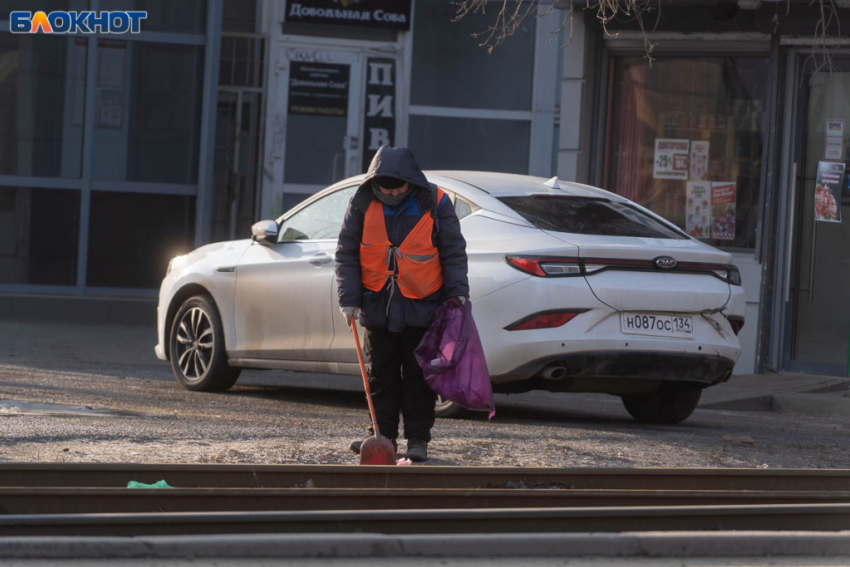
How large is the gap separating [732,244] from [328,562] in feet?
Result: 29.9

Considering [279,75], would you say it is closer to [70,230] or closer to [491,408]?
[70,230]

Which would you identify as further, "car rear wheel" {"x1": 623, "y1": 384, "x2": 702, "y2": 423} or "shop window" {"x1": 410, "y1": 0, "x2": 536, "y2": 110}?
"shop window" {"x1": 410, "y1": 0, "x2": 536, "y2": 110}

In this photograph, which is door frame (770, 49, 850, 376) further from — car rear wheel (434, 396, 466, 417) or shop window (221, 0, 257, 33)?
shop window (221, 0, 257, 33)

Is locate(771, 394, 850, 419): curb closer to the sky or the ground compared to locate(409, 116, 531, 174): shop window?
closer to the ground

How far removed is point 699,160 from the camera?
12.7 m

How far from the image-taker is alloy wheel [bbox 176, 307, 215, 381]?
940 cm

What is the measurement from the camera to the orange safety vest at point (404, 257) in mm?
6238

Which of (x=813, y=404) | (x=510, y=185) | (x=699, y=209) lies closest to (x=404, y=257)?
(x=510, y=185)

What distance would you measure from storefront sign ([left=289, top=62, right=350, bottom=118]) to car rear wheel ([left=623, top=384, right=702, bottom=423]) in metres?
8.99

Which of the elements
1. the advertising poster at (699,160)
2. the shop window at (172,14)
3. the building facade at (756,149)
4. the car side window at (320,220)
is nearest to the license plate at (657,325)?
the car side window at (320,220)

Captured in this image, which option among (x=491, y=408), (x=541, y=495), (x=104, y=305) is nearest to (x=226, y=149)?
(x=104, y=305)

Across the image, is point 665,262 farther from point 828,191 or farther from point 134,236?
point 134,236

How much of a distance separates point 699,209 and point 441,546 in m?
9.04

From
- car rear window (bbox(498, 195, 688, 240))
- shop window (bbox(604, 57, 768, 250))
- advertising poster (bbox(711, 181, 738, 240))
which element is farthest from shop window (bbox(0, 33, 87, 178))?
car rear window (bbox(498, 195, 688, 240))
